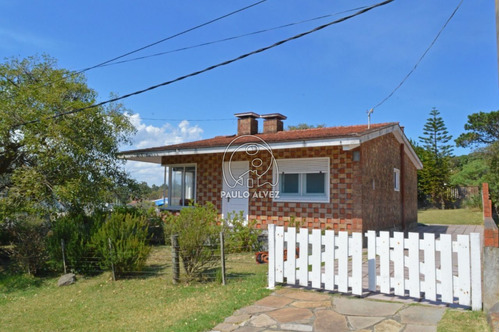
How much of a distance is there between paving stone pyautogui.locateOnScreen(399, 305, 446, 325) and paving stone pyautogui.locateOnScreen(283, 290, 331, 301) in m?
1.15

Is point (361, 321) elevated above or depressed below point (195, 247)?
below

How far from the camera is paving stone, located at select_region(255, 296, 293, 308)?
5309 mm

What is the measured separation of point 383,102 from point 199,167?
22.1 ft

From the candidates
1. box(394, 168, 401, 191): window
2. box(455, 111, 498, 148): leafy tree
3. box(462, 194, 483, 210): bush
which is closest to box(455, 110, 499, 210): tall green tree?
box(455, 111, 498, 148): leafy tree

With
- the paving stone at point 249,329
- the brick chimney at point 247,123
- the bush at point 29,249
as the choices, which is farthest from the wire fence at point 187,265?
the brick chimney at point 247,123

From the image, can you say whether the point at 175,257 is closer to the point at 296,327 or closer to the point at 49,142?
the point at 296,327

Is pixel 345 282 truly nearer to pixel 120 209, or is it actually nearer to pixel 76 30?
pixel 120 209

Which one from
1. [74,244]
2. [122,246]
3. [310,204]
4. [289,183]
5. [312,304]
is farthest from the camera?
[289,183]

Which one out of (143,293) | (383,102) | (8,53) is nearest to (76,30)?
(8,53)

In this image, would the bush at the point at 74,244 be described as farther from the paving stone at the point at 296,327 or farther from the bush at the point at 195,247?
the paving stone at the point at 296,327

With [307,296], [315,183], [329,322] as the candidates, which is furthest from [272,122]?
[329,322]

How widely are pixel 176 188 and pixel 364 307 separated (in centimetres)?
1043

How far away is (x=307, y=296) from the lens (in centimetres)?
563

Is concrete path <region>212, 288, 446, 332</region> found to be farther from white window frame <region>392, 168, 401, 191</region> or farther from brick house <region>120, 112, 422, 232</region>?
white window frame <region>392, 168, 401, 191</region>
